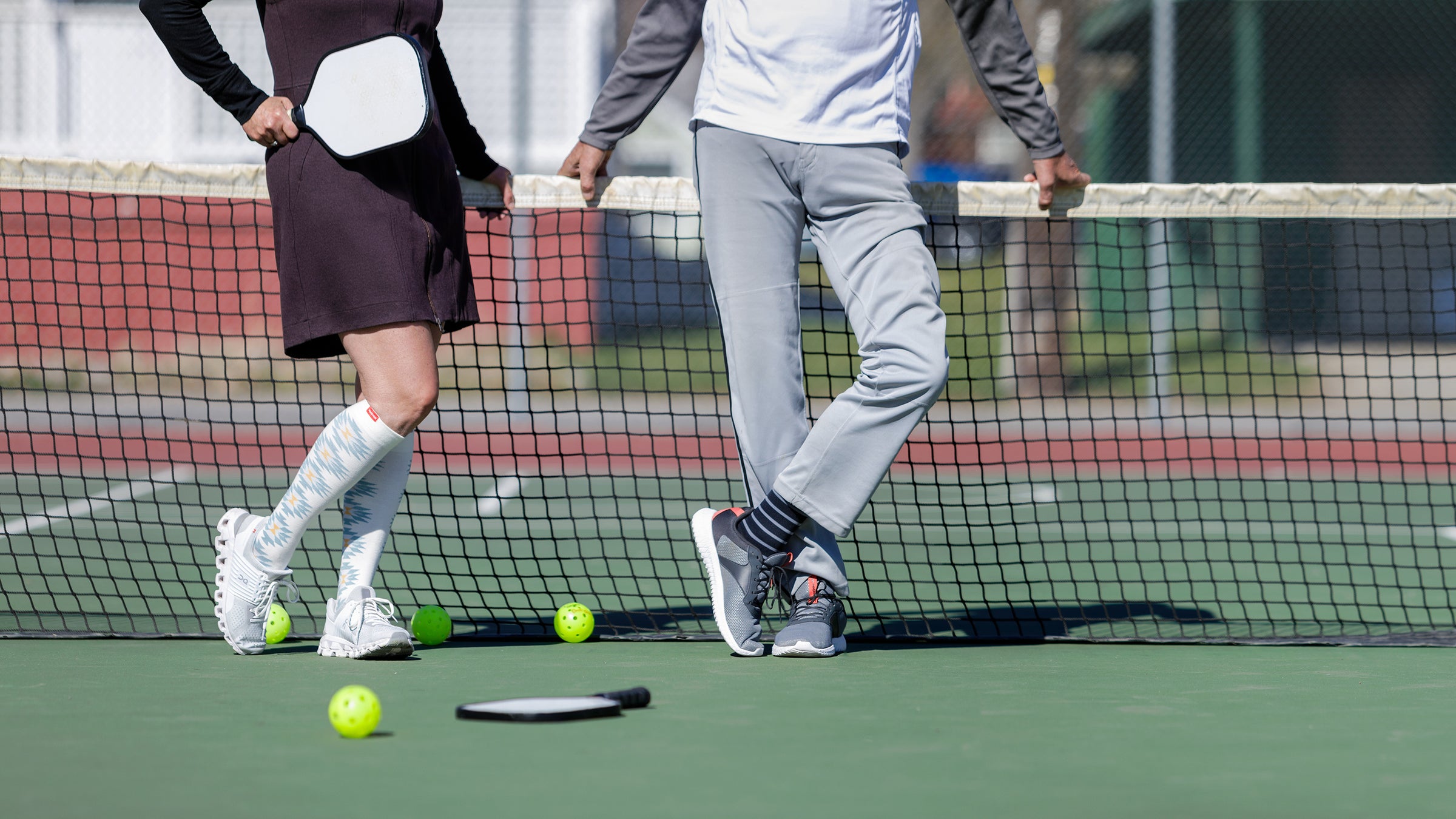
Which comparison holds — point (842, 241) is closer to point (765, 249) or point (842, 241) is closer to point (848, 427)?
point (765, 249)

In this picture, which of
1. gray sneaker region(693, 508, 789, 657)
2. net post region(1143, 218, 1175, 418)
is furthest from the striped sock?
net post region(1143, 218, 1175, 418)

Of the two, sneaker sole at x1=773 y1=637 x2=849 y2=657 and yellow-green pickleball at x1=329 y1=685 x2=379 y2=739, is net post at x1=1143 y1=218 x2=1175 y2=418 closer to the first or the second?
sneaker sole at x1=773 y1=637 x2=849 y2=657

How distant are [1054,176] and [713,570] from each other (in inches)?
54.5

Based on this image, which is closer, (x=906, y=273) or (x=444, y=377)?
(x=906, y=273)

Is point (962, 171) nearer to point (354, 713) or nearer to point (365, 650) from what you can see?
point (365, 650)

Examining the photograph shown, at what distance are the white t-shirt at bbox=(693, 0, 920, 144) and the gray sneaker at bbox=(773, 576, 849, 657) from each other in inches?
42.0

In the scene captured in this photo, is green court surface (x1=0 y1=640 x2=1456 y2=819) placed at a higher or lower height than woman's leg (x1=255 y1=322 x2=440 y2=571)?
lower

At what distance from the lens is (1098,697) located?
3209 mm

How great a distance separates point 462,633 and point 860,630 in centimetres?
105

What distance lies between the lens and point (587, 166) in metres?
4.07

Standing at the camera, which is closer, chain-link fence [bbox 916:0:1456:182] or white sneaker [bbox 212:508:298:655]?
white sneaker [bbox 212:508:298:655]

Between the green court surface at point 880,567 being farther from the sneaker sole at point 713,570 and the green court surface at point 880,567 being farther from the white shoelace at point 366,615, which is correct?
the white shoelace at point 366,615

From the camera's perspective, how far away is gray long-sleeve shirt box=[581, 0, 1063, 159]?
3.69 metres

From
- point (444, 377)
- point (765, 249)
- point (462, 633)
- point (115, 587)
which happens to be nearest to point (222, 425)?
point (444, 377)
